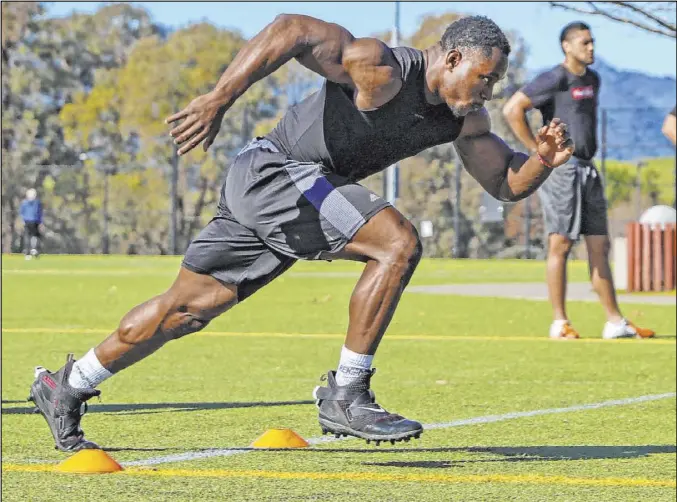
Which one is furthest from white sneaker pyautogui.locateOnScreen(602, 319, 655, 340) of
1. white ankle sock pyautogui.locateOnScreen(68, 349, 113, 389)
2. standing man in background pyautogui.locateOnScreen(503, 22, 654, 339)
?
white ankle sock pyautogui.locateOnScreen(68, 349, 113, 389)

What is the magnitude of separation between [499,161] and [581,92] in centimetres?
575

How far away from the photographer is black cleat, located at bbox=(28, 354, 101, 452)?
20.7 ft

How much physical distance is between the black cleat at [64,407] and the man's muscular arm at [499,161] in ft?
6.32

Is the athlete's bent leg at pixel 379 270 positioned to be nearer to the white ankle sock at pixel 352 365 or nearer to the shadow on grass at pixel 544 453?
the white ankle sock at pixel 352 365

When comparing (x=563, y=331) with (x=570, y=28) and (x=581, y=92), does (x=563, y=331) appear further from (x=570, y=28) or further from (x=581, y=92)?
(x=570, y=28)

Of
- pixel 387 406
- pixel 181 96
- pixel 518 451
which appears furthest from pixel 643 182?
pixel 518 451

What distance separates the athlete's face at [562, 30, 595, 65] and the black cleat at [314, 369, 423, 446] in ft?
21.9

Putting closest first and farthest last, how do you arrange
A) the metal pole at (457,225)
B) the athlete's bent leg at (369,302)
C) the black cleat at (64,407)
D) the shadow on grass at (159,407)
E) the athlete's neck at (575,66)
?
the athlete's bent leg at (369,302) → the black cleat at (64,407) → the shadow on grass at (159,407) → the athlete's neck at (575,66) → the metal pole at (457,225)

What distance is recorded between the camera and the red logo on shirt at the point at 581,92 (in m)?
12.3

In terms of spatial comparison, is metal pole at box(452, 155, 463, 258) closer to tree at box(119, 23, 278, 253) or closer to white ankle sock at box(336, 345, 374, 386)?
tree at box(119, 23, 278, 253)

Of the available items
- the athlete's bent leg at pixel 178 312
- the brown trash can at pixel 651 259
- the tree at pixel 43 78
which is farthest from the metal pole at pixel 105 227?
the athlete's bent leg at pixel 178 312

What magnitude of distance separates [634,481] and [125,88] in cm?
5617

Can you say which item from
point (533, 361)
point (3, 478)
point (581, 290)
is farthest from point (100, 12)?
point (3, 478)

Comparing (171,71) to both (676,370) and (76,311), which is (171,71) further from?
(676,370)
